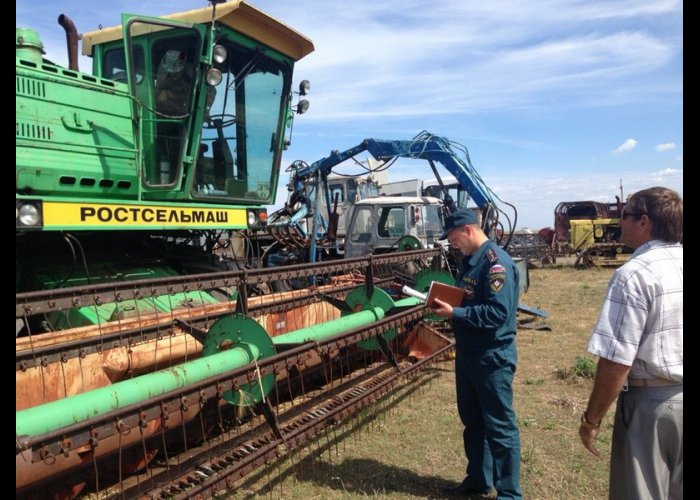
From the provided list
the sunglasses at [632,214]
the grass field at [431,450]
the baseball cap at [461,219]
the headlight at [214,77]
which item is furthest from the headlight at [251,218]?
the sunglasses at [632,214]

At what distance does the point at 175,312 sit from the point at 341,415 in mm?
1380

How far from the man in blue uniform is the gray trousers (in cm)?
90

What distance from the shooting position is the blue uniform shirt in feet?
9.46

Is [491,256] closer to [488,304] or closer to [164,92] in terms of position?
[488,304]

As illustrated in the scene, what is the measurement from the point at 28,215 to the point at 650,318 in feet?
12.4

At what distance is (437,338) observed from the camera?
5.30m

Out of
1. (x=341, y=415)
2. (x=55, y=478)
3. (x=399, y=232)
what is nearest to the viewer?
(x=55, y=478)

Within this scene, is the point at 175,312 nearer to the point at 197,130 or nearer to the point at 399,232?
the point at 197,130

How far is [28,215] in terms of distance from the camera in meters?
3.79

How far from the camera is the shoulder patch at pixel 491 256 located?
2969 millimetres

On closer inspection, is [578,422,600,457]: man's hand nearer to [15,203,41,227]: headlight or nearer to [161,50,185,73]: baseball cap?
[15,203,41,227]: headlight

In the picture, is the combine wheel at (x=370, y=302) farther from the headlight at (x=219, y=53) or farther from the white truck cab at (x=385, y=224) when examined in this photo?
the white truck cab at (x=385, y=224)

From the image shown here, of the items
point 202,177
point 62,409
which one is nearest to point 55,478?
point 62,409

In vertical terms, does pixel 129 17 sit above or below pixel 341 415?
above
